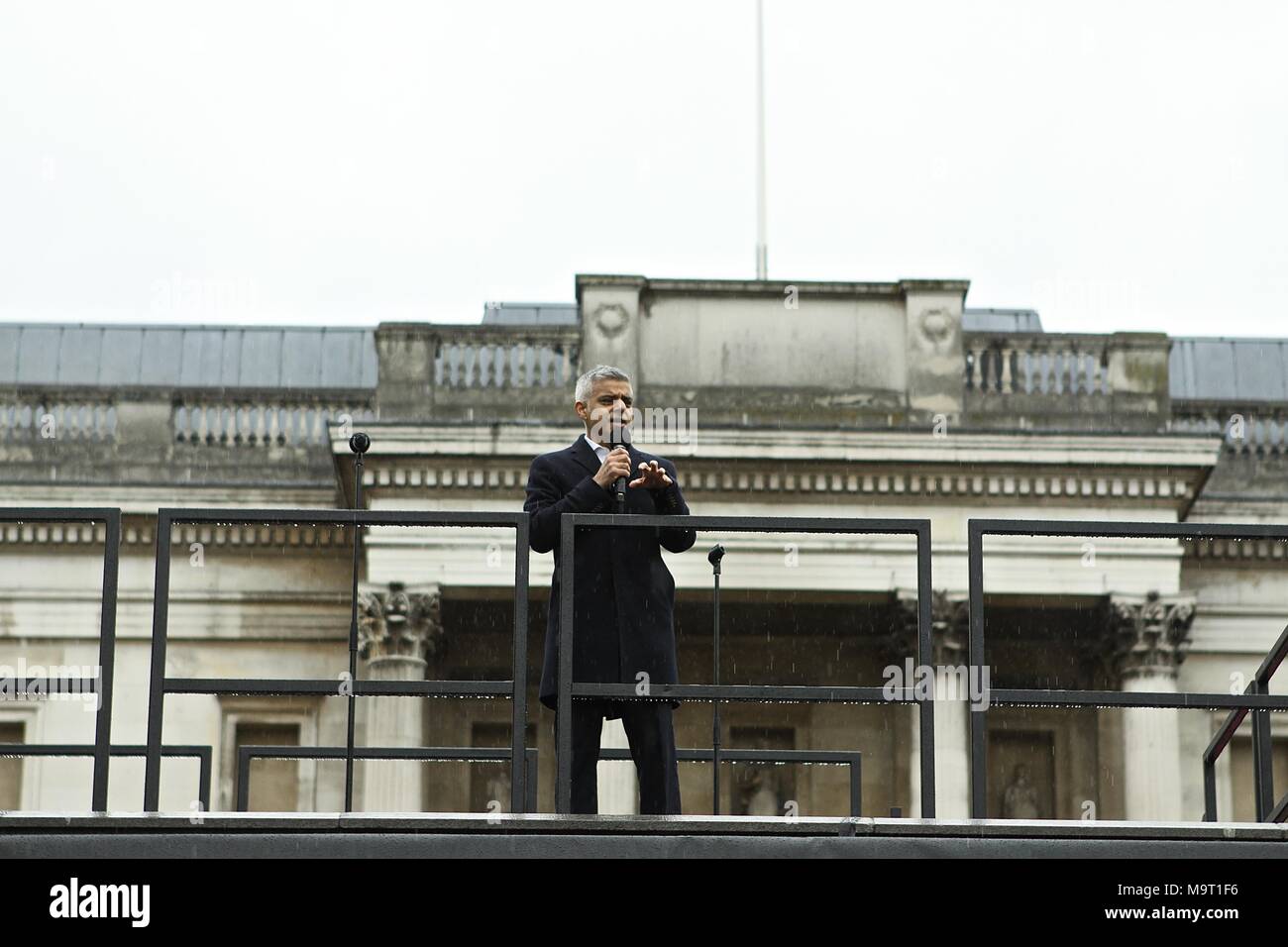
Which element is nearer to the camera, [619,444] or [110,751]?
[619,444]

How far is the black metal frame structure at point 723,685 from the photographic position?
8.59 meters

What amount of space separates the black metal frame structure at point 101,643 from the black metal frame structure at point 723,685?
169 centimetres

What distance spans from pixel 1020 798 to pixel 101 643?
21845 millimetres

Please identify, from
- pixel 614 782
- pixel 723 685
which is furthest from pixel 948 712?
pixel 723 685

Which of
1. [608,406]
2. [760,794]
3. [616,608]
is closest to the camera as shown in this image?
[616,608]

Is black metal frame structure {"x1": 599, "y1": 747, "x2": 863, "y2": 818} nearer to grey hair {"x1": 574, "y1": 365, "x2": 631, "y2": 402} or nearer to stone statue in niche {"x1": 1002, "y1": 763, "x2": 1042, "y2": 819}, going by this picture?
grey hair {"x1": 574, "y1": 365, "x2": 631, "y2": 402}

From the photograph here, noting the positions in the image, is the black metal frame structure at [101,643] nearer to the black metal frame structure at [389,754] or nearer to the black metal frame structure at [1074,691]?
the black metal frame structure at [389,754]

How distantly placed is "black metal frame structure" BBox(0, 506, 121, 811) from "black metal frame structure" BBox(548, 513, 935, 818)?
5.54 ft

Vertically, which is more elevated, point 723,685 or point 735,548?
point 735,548

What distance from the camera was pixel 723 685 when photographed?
29.0 ft

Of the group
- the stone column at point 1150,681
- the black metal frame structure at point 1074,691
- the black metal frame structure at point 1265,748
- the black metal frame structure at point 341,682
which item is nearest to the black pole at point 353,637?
the black metal frame structure at point 341,682

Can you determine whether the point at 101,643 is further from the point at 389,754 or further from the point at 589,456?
the point at 389,754

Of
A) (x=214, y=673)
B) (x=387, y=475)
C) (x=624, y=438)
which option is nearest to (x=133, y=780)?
(x=214, y=673)
